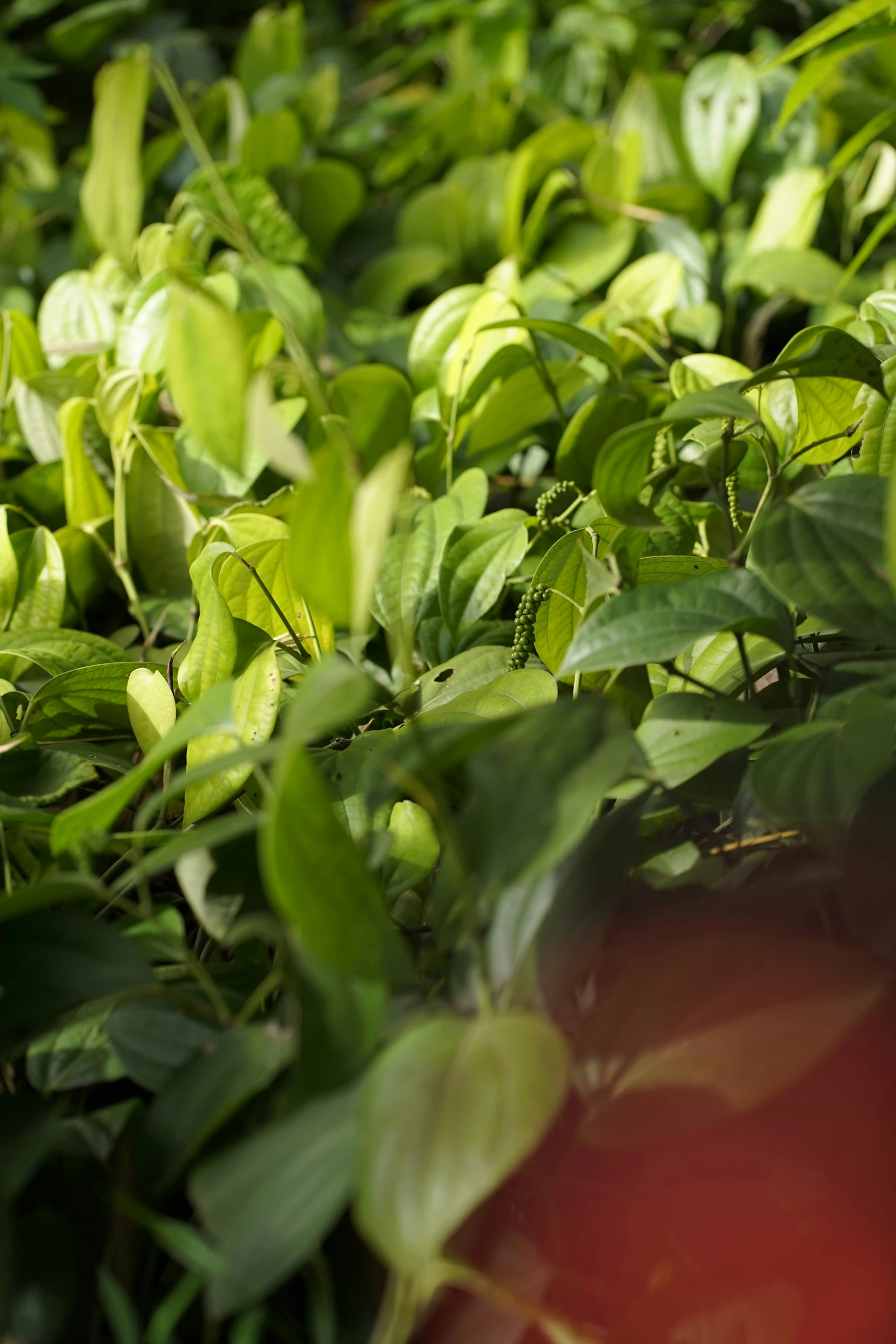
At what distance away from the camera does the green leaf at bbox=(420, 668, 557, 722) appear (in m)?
0.46

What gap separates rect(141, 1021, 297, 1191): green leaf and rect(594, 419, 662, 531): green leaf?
25cm

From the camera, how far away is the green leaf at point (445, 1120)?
245mm

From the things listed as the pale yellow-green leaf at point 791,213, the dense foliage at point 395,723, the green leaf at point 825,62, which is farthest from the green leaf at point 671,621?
the pale yellow-green leaf at point 791,213

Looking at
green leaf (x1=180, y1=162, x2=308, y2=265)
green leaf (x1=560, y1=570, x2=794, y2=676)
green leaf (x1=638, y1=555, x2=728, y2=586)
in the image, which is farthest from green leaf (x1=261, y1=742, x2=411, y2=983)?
green leaf (x1=180, y1=162, x2=308, y2=265)

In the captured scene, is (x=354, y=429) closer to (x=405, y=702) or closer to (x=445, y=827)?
(x=405, y=702)

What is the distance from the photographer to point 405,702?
40 cm

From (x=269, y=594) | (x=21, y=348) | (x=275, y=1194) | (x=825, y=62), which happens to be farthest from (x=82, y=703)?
(x=825, y=62)

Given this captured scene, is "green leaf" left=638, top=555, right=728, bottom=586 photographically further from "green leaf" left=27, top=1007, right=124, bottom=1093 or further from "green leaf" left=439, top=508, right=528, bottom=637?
"green leaf" left=27, top=1007, right=124, bottom=1093

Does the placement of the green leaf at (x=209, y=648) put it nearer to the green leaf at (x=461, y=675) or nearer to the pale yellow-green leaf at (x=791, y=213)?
the green leaf at (x=461, y=675)

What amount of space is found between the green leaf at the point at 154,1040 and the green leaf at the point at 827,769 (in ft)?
0.68

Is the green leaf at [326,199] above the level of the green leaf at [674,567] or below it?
above

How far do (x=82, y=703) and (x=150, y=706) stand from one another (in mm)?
69

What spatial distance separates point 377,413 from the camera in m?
0.56

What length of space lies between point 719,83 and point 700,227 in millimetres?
154
